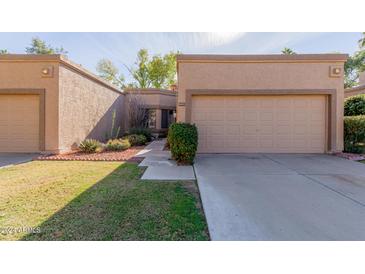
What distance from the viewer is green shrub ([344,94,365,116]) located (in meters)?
10.2

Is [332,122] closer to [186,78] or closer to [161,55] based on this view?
[186,78]

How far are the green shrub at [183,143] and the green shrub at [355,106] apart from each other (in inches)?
352

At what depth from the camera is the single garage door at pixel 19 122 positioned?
899 centimetres

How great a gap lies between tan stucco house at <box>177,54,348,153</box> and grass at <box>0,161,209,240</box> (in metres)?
4.62

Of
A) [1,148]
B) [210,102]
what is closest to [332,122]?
[210,102]

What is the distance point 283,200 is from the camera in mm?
4008

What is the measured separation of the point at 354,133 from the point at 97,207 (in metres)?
10.5

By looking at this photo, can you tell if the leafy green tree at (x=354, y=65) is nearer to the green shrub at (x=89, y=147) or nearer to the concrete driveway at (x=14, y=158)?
the green shrub at (x=89, y=147)

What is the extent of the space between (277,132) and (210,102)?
329cm

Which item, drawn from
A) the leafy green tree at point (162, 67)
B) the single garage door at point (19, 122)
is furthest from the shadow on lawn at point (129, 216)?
the leafy green tree at point (162, 67)

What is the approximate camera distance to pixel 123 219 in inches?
128

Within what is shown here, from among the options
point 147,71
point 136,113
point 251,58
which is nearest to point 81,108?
point 136,113

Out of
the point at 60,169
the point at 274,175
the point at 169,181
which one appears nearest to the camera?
the point at 169,181

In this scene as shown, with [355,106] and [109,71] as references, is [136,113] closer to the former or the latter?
[355,106]
